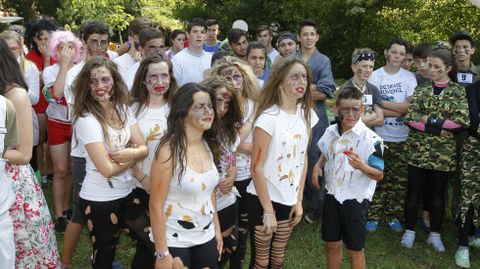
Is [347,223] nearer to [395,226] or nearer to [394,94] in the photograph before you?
[395,226]

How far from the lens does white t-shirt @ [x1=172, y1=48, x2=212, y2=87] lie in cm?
506

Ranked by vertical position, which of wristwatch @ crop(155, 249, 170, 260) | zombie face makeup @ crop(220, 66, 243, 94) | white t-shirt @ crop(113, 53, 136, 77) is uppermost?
zombie face makeup @ crop(220, 66, 243, 94)

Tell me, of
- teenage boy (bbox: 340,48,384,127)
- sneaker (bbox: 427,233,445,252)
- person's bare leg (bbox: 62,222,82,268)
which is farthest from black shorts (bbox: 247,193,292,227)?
sneaker (bbox: 427,233,445,252)

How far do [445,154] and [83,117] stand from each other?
3.29 m

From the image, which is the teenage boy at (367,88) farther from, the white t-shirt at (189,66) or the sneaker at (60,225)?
the sneaker at (60,225)

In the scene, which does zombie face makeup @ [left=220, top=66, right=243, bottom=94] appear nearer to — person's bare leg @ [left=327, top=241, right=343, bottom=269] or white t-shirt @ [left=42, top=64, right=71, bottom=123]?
person's bare leg @ [left=327, top=241, right=343, bottom=269]

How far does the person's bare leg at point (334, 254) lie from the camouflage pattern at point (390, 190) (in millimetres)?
1588

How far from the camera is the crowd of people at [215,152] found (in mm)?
2781

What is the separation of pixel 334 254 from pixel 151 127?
1.73 meters

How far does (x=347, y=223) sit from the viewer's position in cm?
361

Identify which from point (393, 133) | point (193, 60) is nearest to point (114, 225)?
point (193, 60)

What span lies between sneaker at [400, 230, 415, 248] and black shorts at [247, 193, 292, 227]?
2.06 meters

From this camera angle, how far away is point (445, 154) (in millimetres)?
4574

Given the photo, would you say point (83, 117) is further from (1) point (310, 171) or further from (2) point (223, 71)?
(1) point (310, 171)
